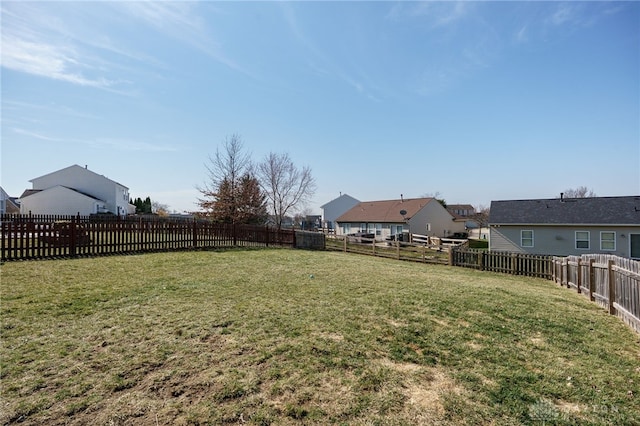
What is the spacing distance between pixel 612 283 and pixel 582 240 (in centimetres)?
1923

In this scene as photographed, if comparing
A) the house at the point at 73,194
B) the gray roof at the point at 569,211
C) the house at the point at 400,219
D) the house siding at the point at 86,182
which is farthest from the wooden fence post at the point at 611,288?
the house siding at the point at 86,182

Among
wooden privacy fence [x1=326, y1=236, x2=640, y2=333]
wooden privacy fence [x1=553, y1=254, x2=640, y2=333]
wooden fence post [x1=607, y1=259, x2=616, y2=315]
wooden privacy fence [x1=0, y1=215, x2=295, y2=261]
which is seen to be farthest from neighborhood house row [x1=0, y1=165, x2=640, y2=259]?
wooden fence post [x1=607, y1=259, x2=616, y2=315]

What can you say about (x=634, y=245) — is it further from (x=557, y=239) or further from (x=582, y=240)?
(x=557, y=239)

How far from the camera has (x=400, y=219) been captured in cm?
3434

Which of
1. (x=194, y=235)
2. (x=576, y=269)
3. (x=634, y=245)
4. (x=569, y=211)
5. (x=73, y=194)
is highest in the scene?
(x=73, y=194)

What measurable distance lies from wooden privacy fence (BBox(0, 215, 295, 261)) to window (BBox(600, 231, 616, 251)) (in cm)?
2344

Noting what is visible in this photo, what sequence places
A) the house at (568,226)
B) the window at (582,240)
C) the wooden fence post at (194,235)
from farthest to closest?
the window at (582,240) < the house at (568,226) < the wooden fence post at (194,235)

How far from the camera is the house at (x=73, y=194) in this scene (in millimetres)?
33531

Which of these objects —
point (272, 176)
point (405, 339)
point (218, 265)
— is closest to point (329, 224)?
point (272, 176)

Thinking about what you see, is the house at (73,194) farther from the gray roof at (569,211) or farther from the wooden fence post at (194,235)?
the gray roof at (569,211)

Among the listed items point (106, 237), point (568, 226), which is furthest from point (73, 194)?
point (568, 226)

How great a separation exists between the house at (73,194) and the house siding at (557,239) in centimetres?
3927

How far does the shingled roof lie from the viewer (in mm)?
35188

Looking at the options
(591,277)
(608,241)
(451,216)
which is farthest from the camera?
(451,216)
